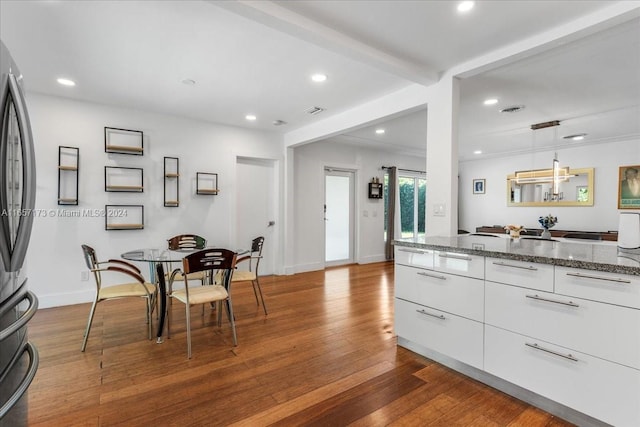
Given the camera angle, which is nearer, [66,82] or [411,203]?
[66,82]

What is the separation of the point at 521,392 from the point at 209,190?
14.0 ft

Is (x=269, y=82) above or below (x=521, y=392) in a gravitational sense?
above

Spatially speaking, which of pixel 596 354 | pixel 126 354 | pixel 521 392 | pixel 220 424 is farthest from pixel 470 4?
pixel 126 354

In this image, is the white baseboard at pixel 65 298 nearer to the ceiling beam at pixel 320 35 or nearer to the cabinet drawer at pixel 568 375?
the ceiling beam at pixel 320 35

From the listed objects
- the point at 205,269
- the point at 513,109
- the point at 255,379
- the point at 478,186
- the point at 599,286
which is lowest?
the point at 255,379

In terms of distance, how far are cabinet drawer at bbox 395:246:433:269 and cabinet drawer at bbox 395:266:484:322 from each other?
46mm

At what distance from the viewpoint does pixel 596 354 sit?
161cm

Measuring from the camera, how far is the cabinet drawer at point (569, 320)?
1521 mm

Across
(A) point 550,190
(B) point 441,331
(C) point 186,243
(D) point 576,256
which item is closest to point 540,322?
(D) point 576,256

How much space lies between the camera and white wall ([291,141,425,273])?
230 inches

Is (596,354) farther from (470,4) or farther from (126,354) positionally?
(126,354)

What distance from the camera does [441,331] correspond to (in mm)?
2332

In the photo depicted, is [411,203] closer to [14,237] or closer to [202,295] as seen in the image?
Answer: [202,295]

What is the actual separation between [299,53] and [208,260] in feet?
6.28
